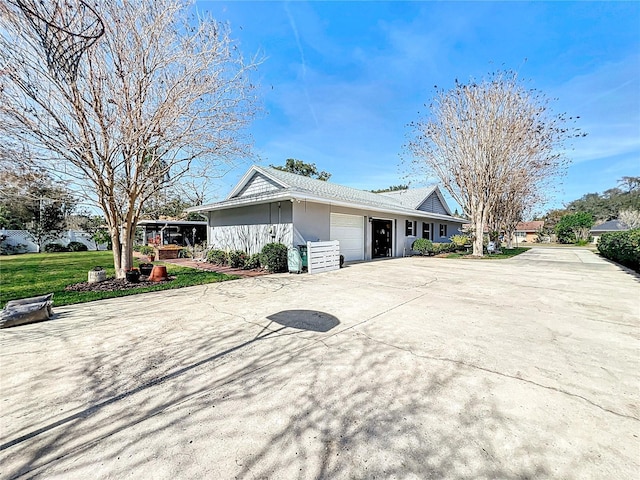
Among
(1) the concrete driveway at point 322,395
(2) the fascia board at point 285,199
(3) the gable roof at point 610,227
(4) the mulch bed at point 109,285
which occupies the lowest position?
(1) the concrete driveway at point 322,395

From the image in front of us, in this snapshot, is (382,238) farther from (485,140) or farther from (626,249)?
(626,249)

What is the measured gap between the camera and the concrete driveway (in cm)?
165

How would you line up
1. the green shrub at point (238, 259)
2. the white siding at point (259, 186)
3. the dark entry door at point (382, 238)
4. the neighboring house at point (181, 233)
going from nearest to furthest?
the green shrub at point (238, 259)
the white siding at point (259, 186)
the dark entry door at point (382, 238)
the neighboring house at point (181, 233)

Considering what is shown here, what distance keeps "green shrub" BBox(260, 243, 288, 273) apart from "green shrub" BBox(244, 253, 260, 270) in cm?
72

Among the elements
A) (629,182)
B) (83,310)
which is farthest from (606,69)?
(629,182)

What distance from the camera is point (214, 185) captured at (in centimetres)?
866

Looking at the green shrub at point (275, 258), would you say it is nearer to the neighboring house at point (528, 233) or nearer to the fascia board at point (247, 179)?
the fascia board at point (247, 179)

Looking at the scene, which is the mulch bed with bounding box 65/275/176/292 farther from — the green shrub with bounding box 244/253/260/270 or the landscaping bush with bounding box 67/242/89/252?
the landscaping bush with bounding box 67/242/89/252

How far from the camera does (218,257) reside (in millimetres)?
12117

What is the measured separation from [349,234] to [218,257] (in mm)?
6111

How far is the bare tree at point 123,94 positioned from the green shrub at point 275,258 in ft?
12.5

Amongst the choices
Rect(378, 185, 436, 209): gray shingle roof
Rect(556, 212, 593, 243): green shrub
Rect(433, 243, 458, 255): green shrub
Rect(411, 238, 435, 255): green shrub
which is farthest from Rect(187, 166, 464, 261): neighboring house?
Rect(556, 212, 593, 243): green shrub

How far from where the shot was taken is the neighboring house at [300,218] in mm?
10406

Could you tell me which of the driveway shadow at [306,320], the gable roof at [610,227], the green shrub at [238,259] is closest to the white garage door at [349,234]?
the green shrub at [238,259]
